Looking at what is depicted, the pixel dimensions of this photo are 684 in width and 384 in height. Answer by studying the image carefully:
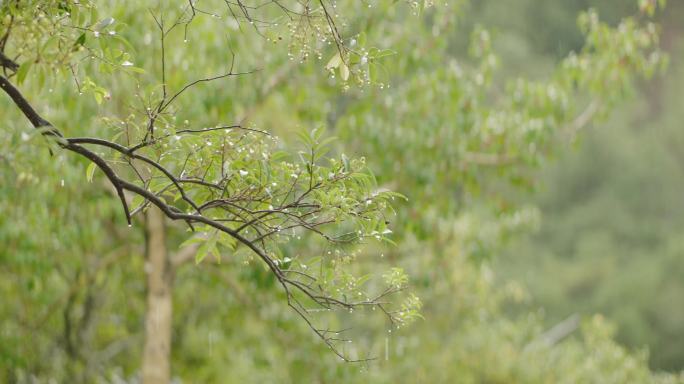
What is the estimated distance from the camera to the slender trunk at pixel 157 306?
758cm

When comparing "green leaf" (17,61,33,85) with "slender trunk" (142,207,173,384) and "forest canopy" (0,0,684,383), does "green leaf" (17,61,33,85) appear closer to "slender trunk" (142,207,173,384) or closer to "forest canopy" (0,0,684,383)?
"forest canopy" (0,0,684,383)

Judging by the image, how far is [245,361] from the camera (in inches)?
379

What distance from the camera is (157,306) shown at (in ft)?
25.1

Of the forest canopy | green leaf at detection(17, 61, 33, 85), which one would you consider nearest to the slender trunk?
the forest canopy

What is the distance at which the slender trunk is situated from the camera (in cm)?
758

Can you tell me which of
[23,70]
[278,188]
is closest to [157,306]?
[278,188]

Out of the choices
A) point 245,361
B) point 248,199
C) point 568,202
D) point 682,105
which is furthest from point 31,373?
point 682,105

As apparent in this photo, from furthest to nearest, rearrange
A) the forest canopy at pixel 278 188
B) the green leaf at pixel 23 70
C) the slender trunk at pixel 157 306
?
the slender trunk at pixel 157 306 → the forest canopy at pixel 278 188 → the green leaf at pixel 23 70

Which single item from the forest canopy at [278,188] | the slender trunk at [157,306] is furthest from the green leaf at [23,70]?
the slender trunk at [157,306]

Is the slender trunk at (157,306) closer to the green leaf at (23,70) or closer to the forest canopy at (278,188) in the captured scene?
the forest canopy at (278,188)

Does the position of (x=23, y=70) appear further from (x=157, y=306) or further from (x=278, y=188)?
(x=157, y=306)

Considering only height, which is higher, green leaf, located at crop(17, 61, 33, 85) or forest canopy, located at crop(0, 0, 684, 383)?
forest canopy, located at crop(0, 0, 684, 383)

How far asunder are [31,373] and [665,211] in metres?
25.0

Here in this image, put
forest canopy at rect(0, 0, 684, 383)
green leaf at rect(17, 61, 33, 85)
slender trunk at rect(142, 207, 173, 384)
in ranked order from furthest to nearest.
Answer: slender trunk at rect(142, 207, 173, 384) → forest canopy at rect(0, 0, 684, 383) → green leaf at rect(17, 61, 33, 85)
